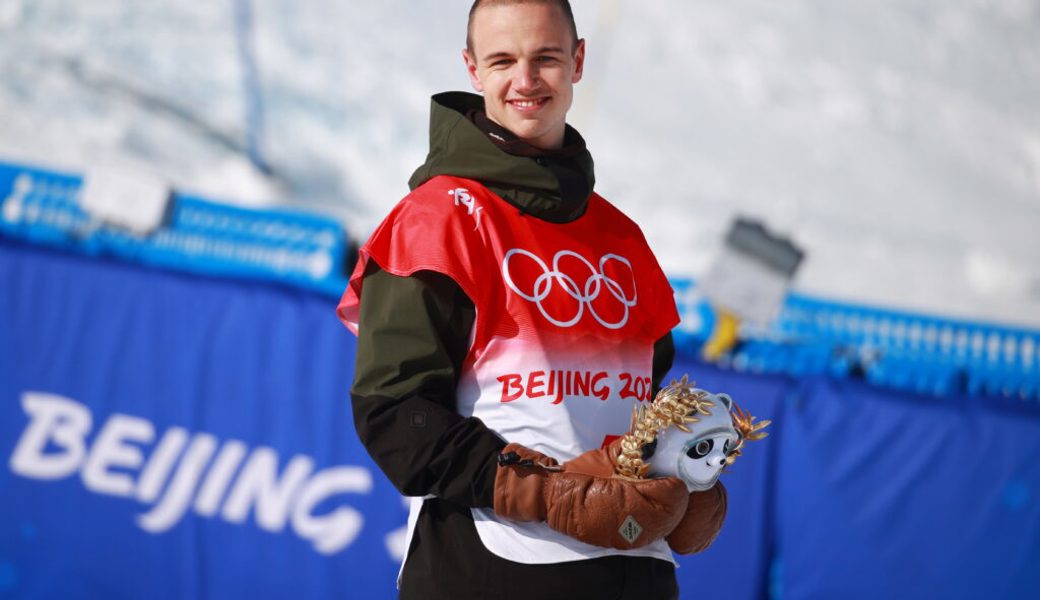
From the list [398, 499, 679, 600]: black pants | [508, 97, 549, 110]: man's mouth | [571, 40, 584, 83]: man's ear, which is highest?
[571, 40, 584, 83]: man's ear

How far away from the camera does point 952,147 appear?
529 inches

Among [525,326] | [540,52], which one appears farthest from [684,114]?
[525,326]

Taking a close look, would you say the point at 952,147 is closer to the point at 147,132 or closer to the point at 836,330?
the point at 836,330

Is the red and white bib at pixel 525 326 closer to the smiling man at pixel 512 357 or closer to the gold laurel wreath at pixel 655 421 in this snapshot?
the smiling man at pixel 512 357

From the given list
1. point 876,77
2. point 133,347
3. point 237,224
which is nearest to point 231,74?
point 237,224

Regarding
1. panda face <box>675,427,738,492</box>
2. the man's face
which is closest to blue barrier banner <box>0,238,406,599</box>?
the man's face

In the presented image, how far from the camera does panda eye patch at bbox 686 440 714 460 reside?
179cm

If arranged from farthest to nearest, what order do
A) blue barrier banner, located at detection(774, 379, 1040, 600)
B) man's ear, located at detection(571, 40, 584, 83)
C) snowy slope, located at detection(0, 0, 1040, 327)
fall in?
1. snowy slope, located at detection(0, 0, 1040, 327)
2. blue barrier banner, located at detection(774, 379, 1040, 600)
3. man's ear, located at detection(571, 40, 584, 83)

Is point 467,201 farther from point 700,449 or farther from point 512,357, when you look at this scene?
point 700,449

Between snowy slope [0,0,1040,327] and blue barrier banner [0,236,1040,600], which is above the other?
snowy slope [0,0,1040,327]

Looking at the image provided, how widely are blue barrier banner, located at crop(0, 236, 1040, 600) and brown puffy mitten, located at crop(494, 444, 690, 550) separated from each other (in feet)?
8.10

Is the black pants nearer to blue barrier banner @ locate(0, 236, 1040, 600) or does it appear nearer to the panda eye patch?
the panda eye patch

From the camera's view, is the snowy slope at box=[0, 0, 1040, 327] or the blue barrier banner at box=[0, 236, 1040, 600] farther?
the snowy slope at box=[0, 0, 1040, 327]

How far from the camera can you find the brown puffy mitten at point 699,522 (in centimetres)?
189
